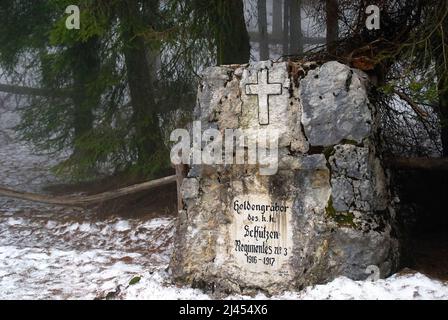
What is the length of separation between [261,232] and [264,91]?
1593mm

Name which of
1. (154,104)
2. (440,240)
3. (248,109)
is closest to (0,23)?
(154,104)

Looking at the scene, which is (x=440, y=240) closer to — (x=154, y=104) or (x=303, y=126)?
(x=303, y=126)

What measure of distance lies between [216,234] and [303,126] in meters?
1.62

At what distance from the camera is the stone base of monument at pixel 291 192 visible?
5.74 metres

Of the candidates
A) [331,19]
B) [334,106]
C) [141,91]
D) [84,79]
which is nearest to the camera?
[334,106]

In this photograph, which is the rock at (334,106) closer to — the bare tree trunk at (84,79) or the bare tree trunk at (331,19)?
the bare tree trunk at (331,19)

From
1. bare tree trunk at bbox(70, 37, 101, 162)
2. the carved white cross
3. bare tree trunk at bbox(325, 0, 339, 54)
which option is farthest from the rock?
bare tree trunk at bbox(70, 37, 101, 162)

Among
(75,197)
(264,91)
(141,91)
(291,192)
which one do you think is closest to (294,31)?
(141,91)

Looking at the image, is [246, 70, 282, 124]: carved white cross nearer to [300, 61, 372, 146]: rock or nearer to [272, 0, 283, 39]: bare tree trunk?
[300, 61, 372, 146]: rock

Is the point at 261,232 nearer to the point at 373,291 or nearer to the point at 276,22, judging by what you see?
the point at 373,291

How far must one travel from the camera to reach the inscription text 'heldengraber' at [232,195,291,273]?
5.95 metres

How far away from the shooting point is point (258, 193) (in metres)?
6.09

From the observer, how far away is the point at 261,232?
605 centimetres
